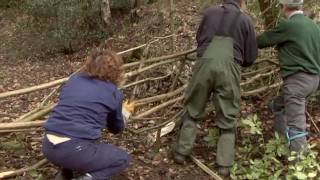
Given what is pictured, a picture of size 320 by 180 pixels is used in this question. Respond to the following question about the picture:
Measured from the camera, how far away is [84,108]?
378cm

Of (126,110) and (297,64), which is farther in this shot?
(297,64)

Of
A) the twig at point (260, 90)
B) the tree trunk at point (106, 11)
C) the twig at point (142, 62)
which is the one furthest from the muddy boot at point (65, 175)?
the tree trunk at point (106, 11)

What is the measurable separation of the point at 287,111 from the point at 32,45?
13.9 m

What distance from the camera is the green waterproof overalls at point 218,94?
14.4 feet

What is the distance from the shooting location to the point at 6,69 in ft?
50.0

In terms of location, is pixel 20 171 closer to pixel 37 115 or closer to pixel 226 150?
pixel 37 115

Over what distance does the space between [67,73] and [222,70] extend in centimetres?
1009

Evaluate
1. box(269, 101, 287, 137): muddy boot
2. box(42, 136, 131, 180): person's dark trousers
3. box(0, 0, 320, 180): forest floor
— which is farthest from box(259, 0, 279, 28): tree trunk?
box(42, 136, 131, 180): person's dark trousers

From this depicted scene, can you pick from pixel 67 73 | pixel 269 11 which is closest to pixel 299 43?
pixel 269 11

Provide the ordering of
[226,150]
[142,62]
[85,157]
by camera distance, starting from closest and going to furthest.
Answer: [85,157] → [226,150] → [142,62]

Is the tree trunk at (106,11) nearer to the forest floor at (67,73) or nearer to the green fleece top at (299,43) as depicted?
the forest floor at (67,73)

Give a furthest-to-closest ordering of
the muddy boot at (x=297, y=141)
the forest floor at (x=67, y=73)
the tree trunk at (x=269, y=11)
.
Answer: the tree trunk at (x=269, y=11) < the forest floor at (x=67, y=73) < the muddy boot at (x=297, y=141)

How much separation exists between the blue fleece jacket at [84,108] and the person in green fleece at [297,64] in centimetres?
159

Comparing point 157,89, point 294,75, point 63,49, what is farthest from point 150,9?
point 294,75
